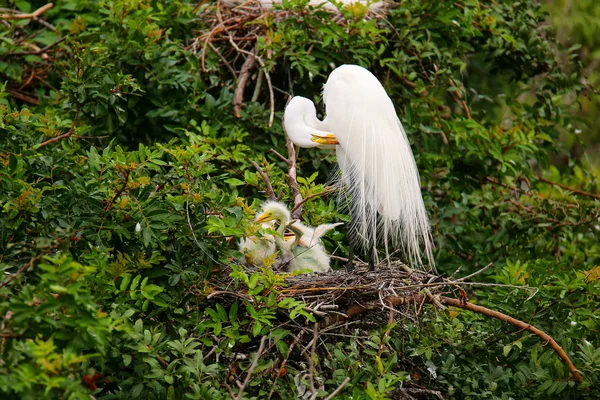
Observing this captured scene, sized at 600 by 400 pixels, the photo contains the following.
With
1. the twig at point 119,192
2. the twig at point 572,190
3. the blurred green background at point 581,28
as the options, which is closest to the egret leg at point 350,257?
the twig at point 119,192

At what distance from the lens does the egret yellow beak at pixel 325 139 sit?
10.8ft

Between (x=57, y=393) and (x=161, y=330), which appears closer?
(x=57, y=393)

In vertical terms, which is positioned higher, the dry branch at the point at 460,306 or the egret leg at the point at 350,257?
the dry branch at the point at 460,306

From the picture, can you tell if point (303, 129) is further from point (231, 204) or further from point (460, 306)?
point (460, 306)

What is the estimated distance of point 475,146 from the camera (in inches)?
157

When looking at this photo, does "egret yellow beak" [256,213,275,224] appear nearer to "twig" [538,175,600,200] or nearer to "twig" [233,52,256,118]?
"twig" [233,52,256,118]

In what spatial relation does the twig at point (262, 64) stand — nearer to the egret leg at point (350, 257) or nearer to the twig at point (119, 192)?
the egret leg at point (350, 257)

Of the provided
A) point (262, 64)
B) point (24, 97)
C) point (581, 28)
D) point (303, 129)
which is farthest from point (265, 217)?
point (581, 28)

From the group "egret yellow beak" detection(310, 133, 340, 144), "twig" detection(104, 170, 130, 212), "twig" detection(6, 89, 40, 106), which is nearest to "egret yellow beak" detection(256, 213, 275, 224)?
"egret yellow beak" detection(310, 133, 340, 144)

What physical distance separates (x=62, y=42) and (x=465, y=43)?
6.30 ft

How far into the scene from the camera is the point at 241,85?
13.0 feet

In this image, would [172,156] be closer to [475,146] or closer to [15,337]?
[15,337]

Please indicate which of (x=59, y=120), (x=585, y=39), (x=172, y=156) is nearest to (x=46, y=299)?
→ (x=172, y=156)

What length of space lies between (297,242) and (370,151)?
43 cm
